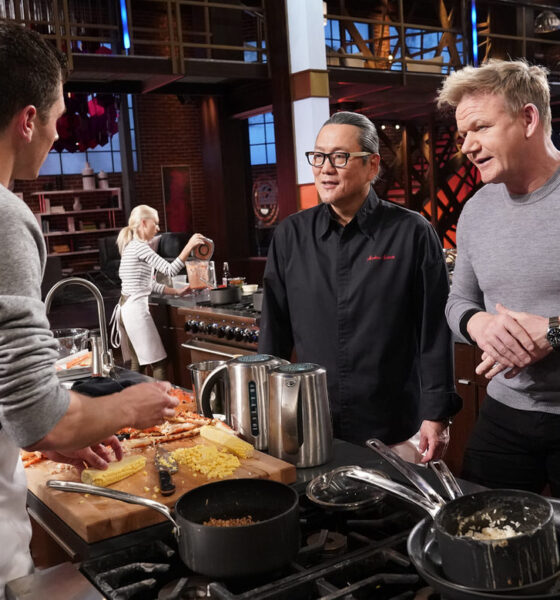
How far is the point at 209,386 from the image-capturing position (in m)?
2.05

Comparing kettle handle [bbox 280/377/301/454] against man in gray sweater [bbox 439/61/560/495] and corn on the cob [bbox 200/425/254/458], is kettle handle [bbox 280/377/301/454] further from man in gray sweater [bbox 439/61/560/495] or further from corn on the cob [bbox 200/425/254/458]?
man in gray sweater [bbox 439/61/560/495]

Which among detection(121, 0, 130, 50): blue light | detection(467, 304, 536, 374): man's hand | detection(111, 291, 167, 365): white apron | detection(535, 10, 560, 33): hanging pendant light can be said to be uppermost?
detection(535, 10, 560, 33): hanging pendant light

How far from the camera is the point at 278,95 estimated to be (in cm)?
946

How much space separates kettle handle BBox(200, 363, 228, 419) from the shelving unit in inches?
576

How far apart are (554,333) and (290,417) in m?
0.72

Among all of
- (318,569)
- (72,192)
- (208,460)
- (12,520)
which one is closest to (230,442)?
(208,460)

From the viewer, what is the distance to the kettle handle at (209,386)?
2.00 metres

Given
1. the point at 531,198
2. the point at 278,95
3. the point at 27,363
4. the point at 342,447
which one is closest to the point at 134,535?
the point at 27,363

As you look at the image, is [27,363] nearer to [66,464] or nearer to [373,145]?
[66,464]

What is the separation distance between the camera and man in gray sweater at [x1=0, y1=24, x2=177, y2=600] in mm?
1162

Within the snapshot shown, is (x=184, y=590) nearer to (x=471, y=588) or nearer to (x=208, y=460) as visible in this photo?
(x=471, y=588)

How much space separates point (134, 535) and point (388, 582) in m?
0.60

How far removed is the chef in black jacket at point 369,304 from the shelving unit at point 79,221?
14.2m

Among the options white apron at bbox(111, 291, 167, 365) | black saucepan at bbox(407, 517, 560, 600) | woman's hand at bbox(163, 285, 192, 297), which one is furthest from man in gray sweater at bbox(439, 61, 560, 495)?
woman's hand at bbox(163, 285, 192, 297)
